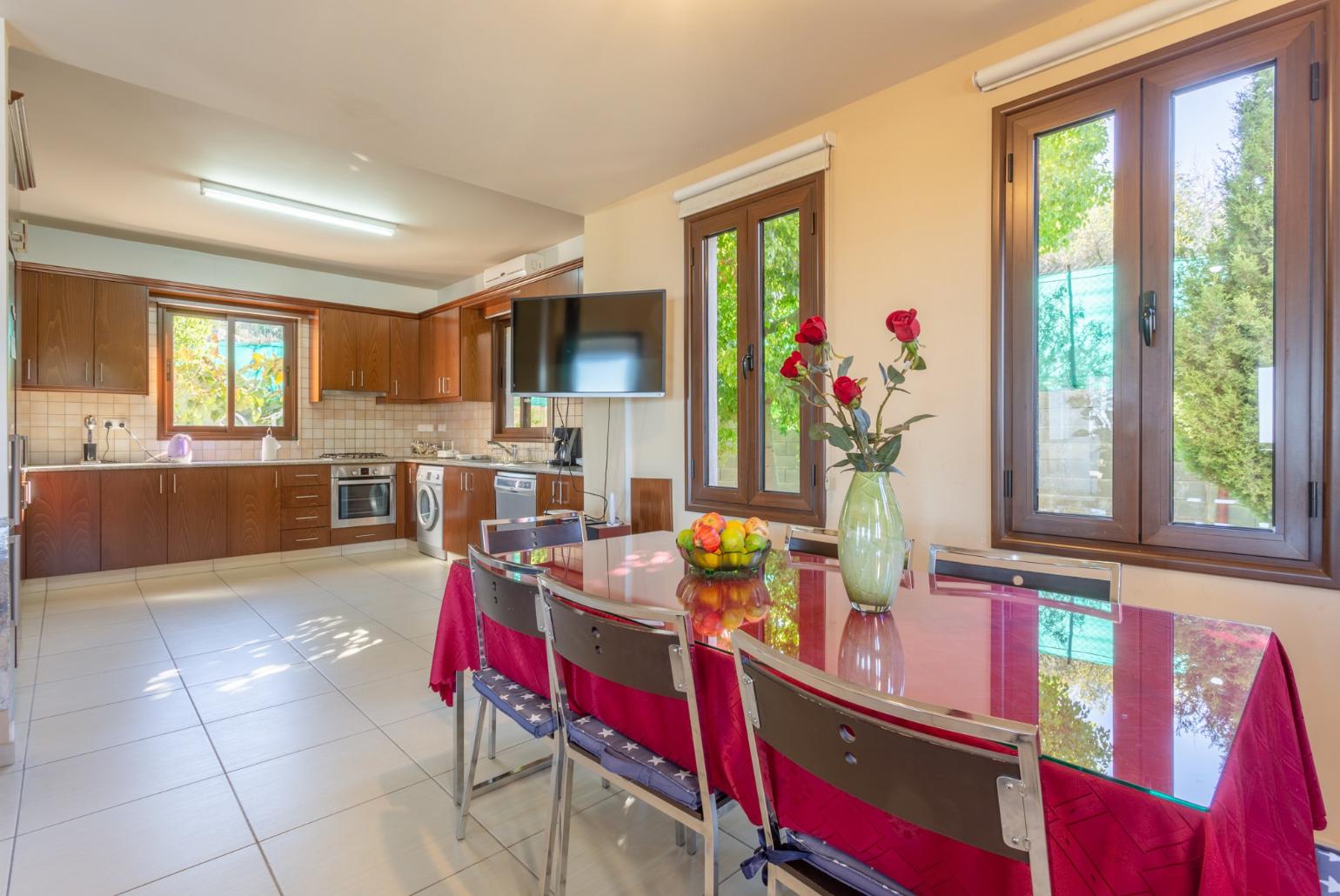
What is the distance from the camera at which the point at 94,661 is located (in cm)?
314

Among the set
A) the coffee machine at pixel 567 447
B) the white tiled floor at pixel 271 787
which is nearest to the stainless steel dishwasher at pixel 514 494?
the coffee machine at pixel 567 447

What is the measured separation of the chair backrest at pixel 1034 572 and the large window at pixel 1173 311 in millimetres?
460

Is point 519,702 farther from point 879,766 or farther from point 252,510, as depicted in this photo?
point 252,510

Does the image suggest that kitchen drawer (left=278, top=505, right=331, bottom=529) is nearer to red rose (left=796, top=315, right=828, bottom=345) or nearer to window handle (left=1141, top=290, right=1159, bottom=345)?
red rose (left=796, top=315, right=828, bottom=345)

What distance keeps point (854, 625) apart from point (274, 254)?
20.4 ft

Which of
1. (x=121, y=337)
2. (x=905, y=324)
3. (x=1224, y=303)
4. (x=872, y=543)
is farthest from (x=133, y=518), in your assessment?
(x=1224, y=303)

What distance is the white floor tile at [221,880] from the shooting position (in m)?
1.56

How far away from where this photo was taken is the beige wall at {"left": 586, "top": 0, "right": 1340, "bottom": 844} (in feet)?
6.53

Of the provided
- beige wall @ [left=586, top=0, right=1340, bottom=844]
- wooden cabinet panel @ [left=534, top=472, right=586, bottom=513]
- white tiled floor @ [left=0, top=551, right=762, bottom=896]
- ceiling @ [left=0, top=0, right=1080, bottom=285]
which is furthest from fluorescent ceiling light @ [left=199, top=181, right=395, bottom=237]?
beige wall @ [left=586, top=0, right=1340, bottom=844]

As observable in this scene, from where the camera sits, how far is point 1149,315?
2.00 metres

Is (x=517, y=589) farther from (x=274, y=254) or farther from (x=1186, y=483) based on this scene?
(x=274, y=254)

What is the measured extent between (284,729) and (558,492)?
2275 mm

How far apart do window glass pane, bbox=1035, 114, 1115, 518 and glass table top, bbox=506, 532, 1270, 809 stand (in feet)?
2.67

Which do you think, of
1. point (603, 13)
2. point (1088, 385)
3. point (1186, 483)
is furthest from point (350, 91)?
point (1186, 483)
